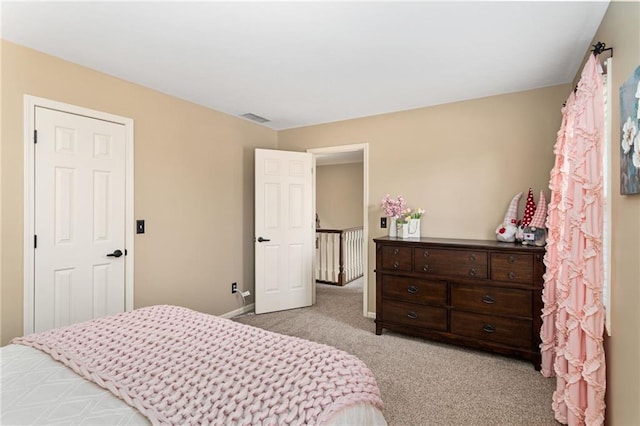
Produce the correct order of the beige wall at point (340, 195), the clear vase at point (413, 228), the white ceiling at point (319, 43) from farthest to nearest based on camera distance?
the beige wall at point (340, 195) → the clear vase at point (413, 228) → the white ceiling at point (319, 43)

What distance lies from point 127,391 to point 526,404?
235 centimetres

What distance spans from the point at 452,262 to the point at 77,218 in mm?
3152

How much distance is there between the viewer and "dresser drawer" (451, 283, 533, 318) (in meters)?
2.53

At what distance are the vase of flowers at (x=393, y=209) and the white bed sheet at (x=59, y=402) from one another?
7.77ft

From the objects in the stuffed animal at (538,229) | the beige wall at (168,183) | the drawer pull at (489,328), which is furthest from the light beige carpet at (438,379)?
the stuffed animal at (538,229)

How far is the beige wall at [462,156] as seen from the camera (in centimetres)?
288

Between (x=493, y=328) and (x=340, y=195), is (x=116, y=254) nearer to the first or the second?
(x=493, y=328)

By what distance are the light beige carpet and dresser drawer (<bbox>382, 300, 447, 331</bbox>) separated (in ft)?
0.61

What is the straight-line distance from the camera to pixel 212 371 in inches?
46.1

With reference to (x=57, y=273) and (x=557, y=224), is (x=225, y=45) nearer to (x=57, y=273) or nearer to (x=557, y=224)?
(x=57, y=273)

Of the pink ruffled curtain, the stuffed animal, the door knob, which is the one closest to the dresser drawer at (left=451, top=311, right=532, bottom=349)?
the pink ruffled curtain

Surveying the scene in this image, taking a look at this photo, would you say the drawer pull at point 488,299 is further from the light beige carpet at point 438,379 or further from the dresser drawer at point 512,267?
the light beige carpet at point 438,379

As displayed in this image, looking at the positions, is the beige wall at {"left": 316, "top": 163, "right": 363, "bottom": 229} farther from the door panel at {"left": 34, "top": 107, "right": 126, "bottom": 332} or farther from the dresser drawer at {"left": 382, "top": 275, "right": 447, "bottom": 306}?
the door panel at {"left": 34, "top": 107, "right": 126, "bottom": 332}

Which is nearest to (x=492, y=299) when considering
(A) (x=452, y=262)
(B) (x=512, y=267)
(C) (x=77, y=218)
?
(B) (x=512, y=267)
